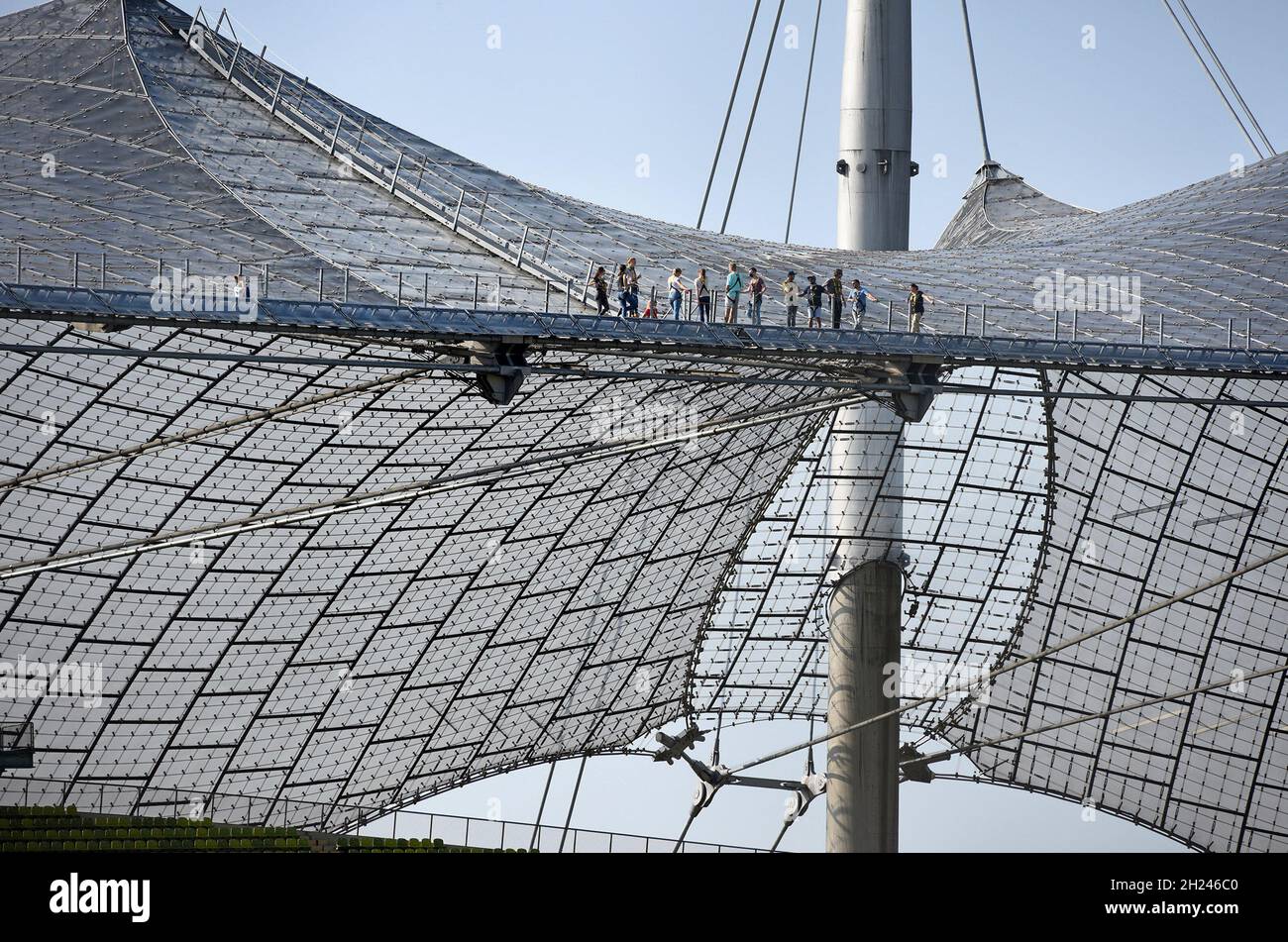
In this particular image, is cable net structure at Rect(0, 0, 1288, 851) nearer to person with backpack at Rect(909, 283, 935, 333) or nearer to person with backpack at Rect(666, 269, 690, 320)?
person with backpack at Rect(666, 269, 690, 320)

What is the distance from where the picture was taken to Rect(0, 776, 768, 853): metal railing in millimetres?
43231

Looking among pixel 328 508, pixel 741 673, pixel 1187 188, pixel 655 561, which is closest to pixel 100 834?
pixel 328 508

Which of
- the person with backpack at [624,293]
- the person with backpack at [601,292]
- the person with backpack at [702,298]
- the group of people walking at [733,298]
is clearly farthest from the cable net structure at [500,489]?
the person with backpack at [624,293]

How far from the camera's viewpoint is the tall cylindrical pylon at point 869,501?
5381cm

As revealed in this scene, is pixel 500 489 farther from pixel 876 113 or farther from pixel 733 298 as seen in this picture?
pixel 733 298

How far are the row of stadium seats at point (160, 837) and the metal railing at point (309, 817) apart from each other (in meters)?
0.69

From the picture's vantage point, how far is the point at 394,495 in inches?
1687

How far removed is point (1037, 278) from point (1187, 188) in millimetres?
16612

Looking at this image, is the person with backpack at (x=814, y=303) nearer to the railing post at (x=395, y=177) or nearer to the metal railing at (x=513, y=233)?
the metal railing at (x=513, y=233)

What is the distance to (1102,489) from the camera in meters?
59.4

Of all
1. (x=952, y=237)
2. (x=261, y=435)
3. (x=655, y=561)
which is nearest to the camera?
(x=261, y=435)

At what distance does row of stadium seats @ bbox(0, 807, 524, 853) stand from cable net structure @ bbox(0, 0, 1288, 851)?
314cm

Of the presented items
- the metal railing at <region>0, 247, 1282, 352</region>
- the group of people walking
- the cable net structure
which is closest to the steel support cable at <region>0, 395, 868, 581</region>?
the cable net structure

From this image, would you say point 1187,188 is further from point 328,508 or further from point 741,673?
point 328,508
